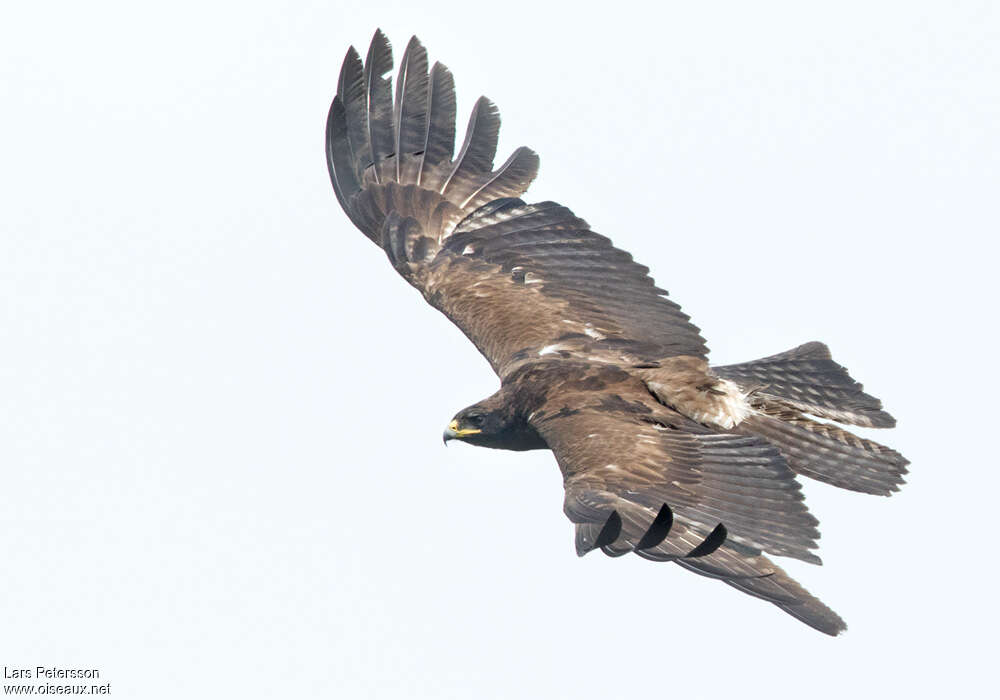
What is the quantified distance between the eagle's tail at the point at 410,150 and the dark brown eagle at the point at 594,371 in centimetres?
1

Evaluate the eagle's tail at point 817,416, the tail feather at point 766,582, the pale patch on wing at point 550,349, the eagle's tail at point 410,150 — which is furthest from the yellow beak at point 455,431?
the tail feather at point 766,582

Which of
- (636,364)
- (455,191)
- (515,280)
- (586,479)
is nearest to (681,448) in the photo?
(586,479)

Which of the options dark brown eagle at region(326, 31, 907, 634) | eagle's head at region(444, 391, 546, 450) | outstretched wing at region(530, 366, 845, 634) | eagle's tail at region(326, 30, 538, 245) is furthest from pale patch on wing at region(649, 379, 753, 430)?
eagle's tail at region(326, 30, 538, 245)

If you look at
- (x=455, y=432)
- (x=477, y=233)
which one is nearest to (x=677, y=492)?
(x=455, y=432)

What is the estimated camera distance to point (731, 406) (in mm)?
13086

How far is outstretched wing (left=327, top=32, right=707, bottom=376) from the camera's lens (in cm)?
1407

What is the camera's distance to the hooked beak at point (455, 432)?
13438mm

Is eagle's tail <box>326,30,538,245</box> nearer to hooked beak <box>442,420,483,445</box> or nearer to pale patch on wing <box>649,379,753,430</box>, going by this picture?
hooked beak <box>442,420,483,445</box>

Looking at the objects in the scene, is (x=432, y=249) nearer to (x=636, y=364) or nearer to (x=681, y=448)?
(x=636, y=364)

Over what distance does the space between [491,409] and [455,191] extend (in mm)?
2514

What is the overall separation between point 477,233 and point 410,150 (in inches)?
35.6

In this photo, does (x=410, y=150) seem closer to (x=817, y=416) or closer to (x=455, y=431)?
(x=455, y=431)

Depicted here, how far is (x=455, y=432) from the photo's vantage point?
532 inches

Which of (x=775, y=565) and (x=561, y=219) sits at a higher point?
(x=561, y=219)
